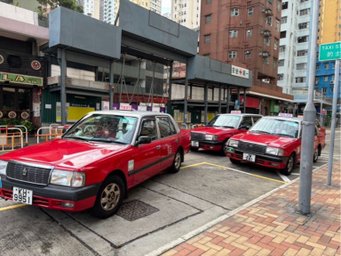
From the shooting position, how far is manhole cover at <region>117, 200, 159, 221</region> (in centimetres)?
428

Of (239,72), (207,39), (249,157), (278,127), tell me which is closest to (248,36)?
(207,39)

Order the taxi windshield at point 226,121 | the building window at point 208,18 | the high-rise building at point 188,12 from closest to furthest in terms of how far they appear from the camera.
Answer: the taxi windshield at point 226,121 → the building window at point 208,18 → the high-rise building at point 188,12

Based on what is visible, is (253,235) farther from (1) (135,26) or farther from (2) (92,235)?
(1) (135,26)

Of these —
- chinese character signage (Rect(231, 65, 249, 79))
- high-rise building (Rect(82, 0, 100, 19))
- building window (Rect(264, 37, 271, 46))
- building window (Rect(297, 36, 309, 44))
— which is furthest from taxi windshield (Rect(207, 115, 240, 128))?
high-rise building (Rect(82, 0, 100, 19))

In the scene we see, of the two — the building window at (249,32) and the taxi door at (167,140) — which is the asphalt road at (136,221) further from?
the building window at (249,32)

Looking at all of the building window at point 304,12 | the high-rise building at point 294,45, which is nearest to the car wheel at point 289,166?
the high-rise building at point 294,45

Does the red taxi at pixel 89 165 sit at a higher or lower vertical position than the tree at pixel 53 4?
lower

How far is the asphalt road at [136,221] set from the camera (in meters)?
3.33

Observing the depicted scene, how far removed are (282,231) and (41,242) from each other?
3189 mm

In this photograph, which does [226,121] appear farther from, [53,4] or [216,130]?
[53,4]

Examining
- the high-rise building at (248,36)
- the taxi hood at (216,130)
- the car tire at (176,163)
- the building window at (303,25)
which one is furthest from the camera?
the building window at (303,25)

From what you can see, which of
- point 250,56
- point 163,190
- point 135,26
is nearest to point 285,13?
point 250,56

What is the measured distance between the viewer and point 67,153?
4.01m

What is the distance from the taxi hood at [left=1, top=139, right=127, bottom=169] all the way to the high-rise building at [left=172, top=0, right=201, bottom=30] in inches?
4174
